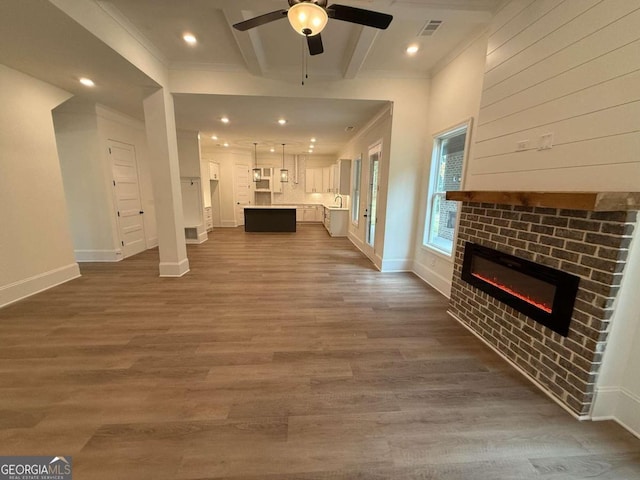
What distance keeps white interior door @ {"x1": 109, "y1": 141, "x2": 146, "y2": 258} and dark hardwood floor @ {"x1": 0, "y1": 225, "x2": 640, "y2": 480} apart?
84.9 inches

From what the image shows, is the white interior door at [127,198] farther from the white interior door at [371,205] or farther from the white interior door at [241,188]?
the white interior door at [371,205]

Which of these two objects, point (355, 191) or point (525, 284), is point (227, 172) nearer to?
point (355, 191)

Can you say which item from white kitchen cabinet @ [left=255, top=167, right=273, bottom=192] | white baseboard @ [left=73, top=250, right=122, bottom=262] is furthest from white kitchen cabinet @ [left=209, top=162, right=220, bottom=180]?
white baseboard @ [left=73, top=250, right=122, bottom=262]

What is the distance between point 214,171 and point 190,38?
5.93 metres

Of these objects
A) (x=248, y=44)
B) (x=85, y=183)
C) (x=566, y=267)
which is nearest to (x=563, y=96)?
(x=566, y=267)

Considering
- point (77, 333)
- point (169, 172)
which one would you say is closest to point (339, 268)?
point (169, 172)

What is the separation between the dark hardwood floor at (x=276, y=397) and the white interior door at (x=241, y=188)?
647 cm

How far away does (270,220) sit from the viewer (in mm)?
8344

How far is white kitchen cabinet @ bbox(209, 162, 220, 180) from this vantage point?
8.33 m

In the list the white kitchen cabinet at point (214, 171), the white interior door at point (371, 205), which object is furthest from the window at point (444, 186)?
the white kitchen cabinet at point (214, 171)

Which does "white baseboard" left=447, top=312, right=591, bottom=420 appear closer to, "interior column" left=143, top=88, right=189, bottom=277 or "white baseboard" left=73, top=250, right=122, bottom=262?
"interior column" left=143, top=88, right=189, bottom=277

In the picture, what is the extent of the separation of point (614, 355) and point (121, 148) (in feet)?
24.4

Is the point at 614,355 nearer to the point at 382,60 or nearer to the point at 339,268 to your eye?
the point at 339,268

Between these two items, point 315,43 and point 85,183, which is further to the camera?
point 85,183
